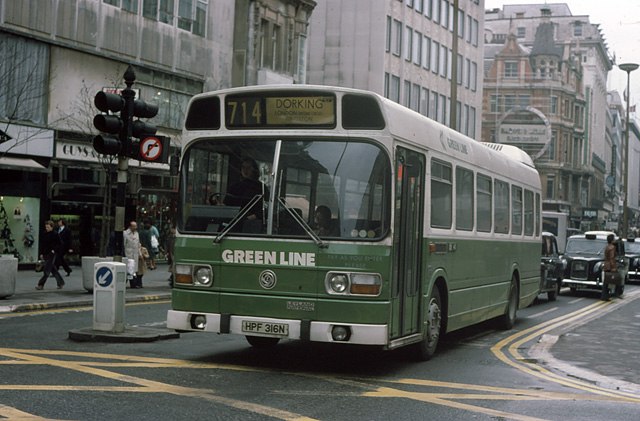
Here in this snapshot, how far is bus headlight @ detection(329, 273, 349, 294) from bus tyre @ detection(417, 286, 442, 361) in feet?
6.20

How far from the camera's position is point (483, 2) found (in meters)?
76.8

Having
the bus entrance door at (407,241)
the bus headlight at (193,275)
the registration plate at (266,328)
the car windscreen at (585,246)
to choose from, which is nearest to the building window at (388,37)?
the car windscreen at (585,246)

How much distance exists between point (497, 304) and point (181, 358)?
253 inches

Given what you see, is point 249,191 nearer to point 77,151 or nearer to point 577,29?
point 77,151

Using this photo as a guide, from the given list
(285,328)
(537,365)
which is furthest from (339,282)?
(537,365)

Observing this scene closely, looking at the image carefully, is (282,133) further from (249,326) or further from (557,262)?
(557,262)

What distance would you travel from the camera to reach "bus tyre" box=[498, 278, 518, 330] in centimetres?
1750

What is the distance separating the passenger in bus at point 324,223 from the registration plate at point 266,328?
39.6 inches

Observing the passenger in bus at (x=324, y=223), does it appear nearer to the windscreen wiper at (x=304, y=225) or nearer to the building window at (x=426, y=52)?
the windscreen wiper at (x=304, y=225)

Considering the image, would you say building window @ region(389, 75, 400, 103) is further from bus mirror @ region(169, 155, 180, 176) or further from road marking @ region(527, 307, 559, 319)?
bus mirror @ region(169, 155, 180, 176)

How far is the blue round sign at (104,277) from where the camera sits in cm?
1340

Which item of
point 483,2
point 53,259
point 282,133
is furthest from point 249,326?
point 483,2

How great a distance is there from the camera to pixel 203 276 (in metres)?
11.0

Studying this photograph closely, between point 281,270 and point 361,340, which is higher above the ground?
point 281,270
